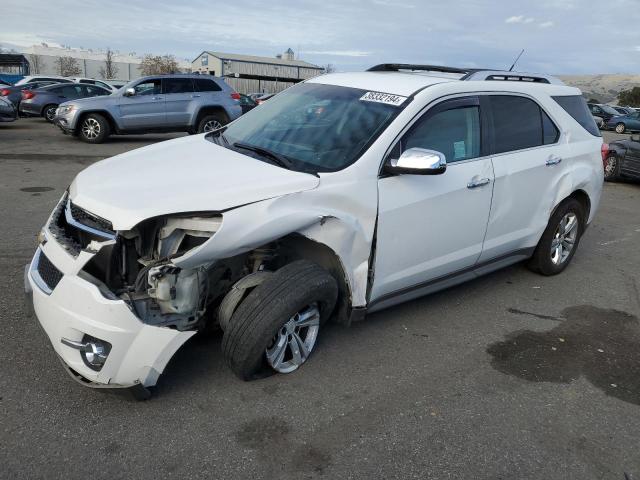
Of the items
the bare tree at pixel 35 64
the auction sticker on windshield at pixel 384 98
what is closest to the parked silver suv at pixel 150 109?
the auction sticker on windshield at pixel 384 98

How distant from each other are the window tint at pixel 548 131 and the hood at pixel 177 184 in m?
2.50

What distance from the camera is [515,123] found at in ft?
14.3

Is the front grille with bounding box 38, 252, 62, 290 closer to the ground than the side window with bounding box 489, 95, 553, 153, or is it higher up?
closer to the ground

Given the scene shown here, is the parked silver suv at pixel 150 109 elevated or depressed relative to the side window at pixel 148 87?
depressed

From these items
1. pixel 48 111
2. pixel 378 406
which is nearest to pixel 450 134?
pixel 378 406

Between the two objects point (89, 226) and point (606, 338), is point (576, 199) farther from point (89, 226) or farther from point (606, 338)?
point (89, 226)

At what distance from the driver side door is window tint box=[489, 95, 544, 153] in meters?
0.22

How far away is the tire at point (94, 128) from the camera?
43.8ft

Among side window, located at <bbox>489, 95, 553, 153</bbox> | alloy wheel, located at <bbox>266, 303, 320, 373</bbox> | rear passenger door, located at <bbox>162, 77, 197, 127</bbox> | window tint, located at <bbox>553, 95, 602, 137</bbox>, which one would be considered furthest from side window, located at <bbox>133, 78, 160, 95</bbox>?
alloy wheel, located at <bbox>266, 303, 320, 373</bbox>

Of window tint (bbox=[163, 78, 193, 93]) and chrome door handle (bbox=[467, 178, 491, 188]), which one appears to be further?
window tint (bbox=[163, 78, 193, 93])

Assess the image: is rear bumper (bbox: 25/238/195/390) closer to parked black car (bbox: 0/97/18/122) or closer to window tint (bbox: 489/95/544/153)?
window tint (bbox: 489/95/544/153)

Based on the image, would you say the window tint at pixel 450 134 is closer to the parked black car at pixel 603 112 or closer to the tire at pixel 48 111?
the tire at pixel 48 111

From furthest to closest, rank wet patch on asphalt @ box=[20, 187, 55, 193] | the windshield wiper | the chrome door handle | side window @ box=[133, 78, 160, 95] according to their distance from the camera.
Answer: side window @ box=[133, 78, 160, 95] < wet patch on asphalt @ box=[20, 187, 55, 193] < the chrome door handle < the windshield wiper

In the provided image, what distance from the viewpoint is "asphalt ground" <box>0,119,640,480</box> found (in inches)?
103
